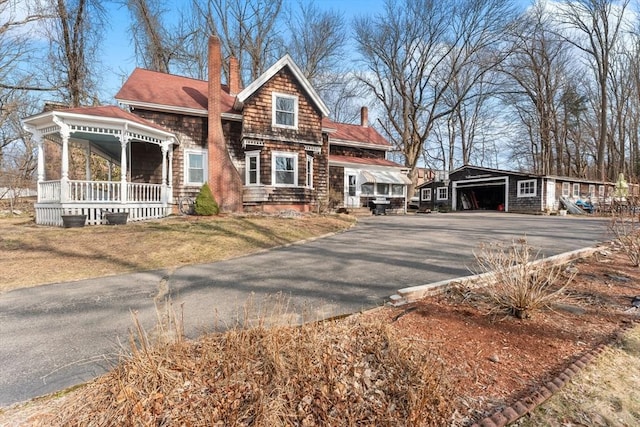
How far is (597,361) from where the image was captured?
285 cm

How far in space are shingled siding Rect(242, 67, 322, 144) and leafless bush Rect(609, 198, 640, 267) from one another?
495 inches

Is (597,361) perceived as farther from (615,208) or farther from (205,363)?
(615,208)

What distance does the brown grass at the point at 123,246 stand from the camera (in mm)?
6508

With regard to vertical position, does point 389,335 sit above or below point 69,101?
below

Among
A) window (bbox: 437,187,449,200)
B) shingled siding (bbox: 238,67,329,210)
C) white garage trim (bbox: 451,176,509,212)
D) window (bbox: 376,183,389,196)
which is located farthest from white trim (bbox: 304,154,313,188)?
window (bbox: 437,187,449,200)

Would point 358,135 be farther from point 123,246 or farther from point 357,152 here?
point 123,246

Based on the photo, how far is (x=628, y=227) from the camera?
664cm

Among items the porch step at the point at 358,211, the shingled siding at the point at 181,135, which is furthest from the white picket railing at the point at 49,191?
the porch step at the point at 358,211

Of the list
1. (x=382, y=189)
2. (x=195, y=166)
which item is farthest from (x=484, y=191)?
(x=195, y=166)

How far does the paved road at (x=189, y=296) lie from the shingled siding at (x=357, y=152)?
15176 mm

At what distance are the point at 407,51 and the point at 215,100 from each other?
2057 cm

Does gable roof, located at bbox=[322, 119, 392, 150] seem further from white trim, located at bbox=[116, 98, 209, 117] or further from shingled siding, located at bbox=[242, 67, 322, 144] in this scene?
white trim, located at bbox=[116, 98, 209, 117]

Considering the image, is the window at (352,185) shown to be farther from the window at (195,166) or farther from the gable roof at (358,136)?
the window at (195,166)

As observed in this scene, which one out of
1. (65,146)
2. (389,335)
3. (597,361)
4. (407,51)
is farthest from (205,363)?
(407,51)
